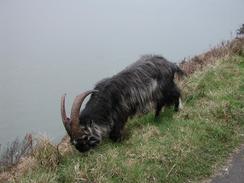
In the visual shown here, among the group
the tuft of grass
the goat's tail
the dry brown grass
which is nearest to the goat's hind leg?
the goat's tail

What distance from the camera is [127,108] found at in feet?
24.2

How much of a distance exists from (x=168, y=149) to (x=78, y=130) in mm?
1376

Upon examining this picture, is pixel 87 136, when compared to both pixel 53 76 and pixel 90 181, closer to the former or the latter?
pixel 90 181

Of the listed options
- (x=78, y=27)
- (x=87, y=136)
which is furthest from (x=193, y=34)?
(x=87, y=136)

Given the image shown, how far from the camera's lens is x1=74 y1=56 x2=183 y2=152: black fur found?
6.91 meters

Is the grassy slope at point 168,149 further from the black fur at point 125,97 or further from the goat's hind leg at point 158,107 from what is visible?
the black fur at point 125,97

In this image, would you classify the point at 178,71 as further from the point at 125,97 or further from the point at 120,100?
the point at 120,100

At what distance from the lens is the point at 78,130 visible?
21.4 ft

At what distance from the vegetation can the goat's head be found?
136mm

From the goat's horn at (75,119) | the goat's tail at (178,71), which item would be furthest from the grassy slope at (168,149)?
the goat's tail at (178,71)

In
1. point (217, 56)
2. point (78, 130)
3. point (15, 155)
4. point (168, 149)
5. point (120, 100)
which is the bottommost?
point (15, 155)

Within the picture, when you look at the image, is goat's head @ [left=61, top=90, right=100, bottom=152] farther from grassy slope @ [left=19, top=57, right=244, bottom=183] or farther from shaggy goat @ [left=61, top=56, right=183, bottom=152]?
grassy slope @ [left=19, top=57, right=244, bottom=183]

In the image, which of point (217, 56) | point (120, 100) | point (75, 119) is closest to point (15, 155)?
point (120, 100)

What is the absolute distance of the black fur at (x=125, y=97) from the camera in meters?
6.91
